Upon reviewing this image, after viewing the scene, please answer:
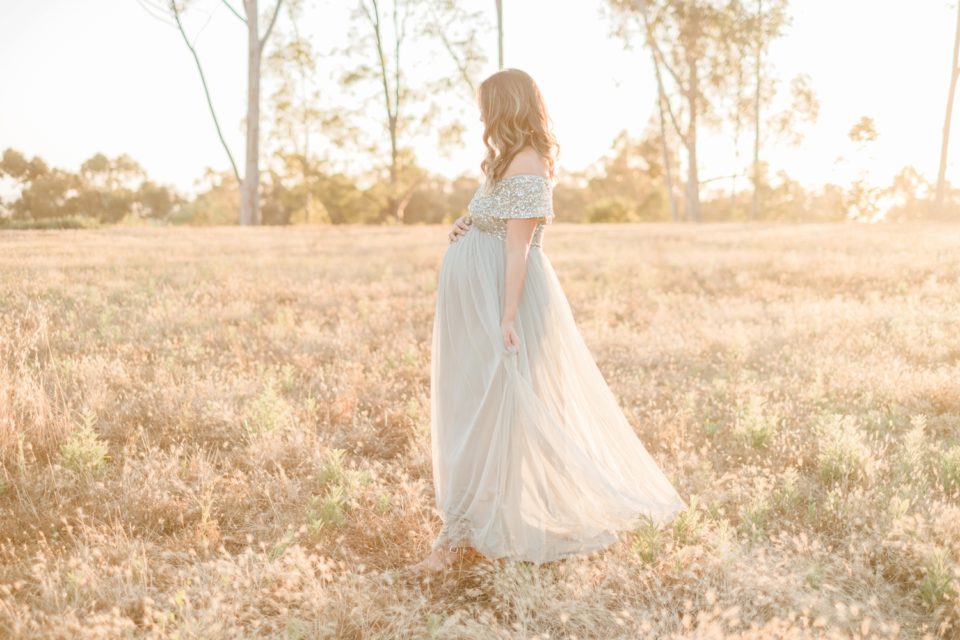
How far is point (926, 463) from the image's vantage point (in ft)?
16.6

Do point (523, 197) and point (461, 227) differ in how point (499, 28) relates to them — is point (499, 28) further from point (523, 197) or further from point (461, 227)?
point (523, 197)

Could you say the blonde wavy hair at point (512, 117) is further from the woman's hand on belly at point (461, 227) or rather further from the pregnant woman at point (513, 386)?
the woman's hand on belly at point (461, 227)

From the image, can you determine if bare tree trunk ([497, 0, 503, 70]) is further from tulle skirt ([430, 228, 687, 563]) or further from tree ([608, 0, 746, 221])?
tulle skirt ([430, 228, 687, 563])

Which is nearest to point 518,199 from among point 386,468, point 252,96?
point 386,468

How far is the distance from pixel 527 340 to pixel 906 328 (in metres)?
6.80

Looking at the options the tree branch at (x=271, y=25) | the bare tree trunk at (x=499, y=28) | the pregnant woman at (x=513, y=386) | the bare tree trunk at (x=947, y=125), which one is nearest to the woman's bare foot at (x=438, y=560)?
the pregnant woman at (x=513, y=386)

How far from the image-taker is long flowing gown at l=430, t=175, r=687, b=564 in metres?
3.82

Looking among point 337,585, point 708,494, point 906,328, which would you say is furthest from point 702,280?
point 337,585

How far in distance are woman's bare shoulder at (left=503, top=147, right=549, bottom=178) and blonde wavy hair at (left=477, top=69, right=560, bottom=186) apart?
2 cm

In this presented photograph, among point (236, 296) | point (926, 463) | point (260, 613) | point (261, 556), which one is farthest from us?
point (236, 296)

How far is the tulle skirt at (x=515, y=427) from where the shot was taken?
3832 millimetres

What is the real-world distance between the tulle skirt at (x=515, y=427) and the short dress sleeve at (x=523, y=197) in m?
0.30

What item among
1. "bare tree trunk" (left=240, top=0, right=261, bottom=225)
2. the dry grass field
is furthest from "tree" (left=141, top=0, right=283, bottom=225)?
the dry grass field

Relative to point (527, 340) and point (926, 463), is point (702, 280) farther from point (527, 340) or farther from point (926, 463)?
point (527, 340)
